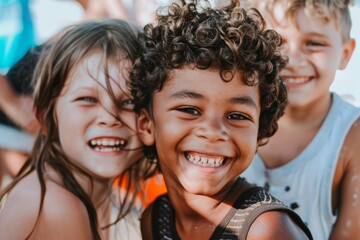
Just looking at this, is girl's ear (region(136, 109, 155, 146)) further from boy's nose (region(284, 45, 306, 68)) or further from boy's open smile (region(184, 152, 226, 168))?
boy's nose (region(284, 45, 306, 68))

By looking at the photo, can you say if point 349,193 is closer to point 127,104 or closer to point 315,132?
point 315,132

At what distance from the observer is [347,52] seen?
215 centimetres

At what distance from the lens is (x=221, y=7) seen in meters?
1.68

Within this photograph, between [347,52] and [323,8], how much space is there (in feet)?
0.80

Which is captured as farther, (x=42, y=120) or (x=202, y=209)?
(x=42, y=120)

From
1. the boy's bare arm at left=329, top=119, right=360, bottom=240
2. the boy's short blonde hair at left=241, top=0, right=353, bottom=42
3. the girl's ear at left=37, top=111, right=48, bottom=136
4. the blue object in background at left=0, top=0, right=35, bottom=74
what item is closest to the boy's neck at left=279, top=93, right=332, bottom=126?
the boy's bare arm at left=329, top=119, right=360, bottom=240

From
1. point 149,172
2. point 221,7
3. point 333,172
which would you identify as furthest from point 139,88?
point 333,172

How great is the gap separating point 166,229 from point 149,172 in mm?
487

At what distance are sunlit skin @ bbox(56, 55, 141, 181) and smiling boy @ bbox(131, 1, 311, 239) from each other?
0.33ft

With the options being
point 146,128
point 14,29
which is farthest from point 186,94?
point 14,29

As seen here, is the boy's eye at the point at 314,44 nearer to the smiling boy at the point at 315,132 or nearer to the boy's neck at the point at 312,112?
the smiling boy at the point at 315,132

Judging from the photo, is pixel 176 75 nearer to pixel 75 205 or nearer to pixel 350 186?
pixel 75 205

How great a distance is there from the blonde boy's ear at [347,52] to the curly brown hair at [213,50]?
0.48 metres

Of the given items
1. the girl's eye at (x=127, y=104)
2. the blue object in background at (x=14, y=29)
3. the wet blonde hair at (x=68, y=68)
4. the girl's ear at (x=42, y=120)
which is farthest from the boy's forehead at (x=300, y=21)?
the blue object in background at (x=14, y=29)
